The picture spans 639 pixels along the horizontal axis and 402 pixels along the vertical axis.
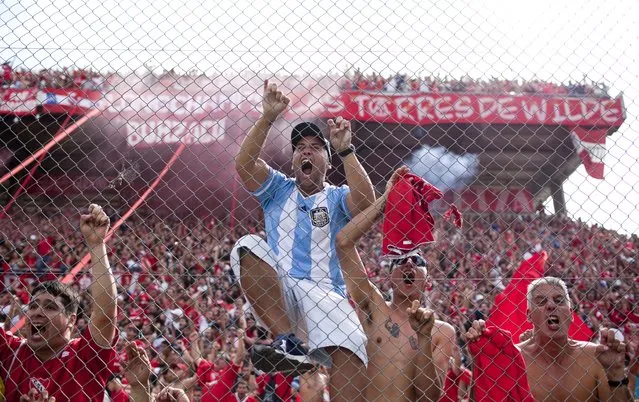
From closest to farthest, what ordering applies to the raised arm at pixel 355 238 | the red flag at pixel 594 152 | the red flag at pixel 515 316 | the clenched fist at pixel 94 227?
the clenched fist at pixel 94 227
the raised arm at pixel 355 238
the red flag at pixel 594 152
the red flag at pixel 515 316

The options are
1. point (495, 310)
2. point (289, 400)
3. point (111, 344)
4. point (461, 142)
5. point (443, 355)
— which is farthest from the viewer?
point (461, 142)

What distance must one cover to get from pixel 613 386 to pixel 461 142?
21.1 ft

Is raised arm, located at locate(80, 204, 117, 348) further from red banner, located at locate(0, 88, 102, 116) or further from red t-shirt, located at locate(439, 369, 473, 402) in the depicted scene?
red t-shirt, located at locate(439, 369, 473, 402)

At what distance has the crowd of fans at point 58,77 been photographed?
360 centimetres

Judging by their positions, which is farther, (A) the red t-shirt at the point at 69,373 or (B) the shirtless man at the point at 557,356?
(B) the shirtless man at the point at 557,356

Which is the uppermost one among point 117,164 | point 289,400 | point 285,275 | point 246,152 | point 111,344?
point 246,152

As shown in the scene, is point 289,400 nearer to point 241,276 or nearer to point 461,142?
point 241,276

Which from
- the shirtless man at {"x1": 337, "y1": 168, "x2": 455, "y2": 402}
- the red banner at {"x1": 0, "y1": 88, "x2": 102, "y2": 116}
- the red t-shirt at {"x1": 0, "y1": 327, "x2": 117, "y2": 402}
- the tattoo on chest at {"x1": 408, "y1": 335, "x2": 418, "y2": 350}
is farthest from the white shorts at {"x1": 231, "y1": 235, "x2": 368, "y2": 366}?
the red banner at {"x1": 0, "y1": 88, "x2": 102, "y2": 116}

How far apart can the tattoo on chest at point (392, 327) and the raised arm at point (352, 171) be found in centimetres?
62

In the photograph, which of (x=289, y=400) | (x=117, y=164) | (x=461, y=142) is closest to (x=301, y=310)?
(x=117, y=164)

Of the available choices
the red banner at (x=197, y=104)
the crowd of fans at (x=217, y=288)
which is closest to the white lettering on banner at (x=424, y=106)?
the red banner at (x=197, y=104)

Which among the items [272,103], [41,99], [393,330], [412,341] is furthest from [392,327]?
[41,99]

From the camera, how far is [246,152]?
330 cm

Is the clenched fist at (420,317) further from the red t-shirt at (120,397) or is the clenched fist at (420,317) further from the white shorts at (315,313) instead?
the red t-shirt at (120,397)
